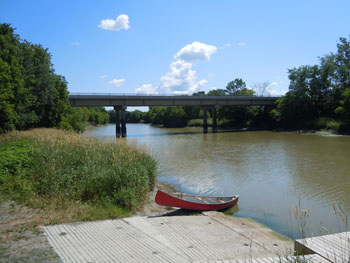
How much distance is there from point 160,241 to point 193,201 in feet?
13.3

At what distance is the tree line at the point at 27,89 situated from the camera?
20.6 m

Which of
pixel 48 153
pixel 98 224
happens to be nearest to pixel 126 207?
pixel 98 224

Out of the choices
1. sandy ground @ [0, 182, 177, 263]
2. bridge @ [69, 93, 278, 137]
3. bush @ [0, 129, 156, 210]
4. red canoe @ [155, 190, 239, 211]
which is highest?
bridge @ [69, 93, 278, 137]

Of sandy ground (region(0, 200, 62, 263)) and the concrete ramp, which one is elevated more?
sandy ground (region(0, 200, 62, 263))

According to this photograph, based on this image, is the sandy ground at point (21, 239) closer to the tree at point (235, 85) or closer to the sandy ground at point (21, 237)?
the sandy ground at point (21, 237)

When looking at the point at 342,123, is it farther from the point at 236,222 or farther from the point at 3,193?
the point at 3,193

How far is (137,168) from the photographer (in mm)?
10773

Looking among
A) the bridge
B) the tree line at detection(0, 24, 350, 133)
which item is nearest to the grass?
the tree line at detection(0, 24, 350, 133)

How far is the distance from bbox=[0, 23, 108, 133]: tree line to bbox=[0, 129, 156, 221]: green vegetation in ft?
35.3

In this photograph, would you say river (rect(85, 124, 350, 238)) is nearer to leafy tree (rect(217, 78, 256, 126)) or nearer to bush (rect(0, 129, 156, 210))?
bush (rect(0, 129, 156, 210))

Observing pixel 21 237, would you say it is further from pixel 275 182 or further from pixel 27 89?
pixel 27 89

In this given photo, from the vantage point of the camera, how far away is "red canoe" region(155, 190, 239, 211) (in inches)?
369

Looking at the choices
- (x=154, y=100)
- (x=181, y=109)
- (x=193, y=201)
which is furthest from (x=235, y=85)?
(x=193, y=201)

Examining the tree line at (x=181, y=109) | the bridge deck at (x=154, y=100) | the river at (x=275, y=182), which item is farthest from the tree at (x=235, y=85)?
the river at (x=275, y=182)
